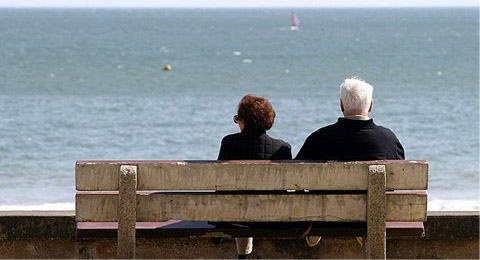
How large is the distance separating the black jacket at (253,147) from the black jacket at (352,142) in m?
0.15

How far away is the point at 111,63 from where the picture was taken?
184 ft

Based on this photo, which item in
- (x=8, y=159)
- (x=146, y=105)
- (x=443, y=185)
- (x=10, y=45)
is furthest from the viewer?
(x=10, y=45)

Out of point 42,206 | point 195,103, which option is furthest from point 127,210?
point 195,103

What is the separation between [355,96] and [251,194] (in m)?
0.73

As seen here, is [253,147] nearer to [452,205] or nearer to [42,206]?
[452,205]

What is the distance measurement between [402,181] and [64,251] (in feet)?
7.04

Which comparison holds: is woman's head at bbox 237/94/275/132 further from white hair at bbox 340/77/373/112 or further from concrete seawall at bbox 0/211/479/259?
concrete seawall at bbox 0/211/479/259

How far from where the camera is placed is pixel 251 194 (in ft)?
16.8

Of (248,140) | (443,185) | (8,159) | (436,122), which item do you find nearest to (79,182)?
(248,140)

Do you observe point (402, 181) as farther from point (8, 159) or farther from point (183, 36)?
point (183, 36)

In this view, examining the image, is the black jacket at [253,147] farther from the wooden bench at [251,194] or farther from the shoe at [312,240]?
the shoe at [312,240]

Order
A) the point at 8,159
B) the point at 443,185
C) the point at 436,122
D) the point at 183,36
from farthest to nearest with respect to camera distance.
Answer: the point at 183,36
the point at 436,122
the point at 8,159
the point at 443,185

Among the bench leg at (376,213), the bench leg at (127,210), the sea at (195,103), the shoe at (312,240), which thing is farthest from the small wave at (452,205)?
the bench leg at (127,210)

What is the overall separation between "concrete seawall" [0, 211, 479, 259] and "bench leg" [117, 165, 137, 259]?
1118 millimetres
